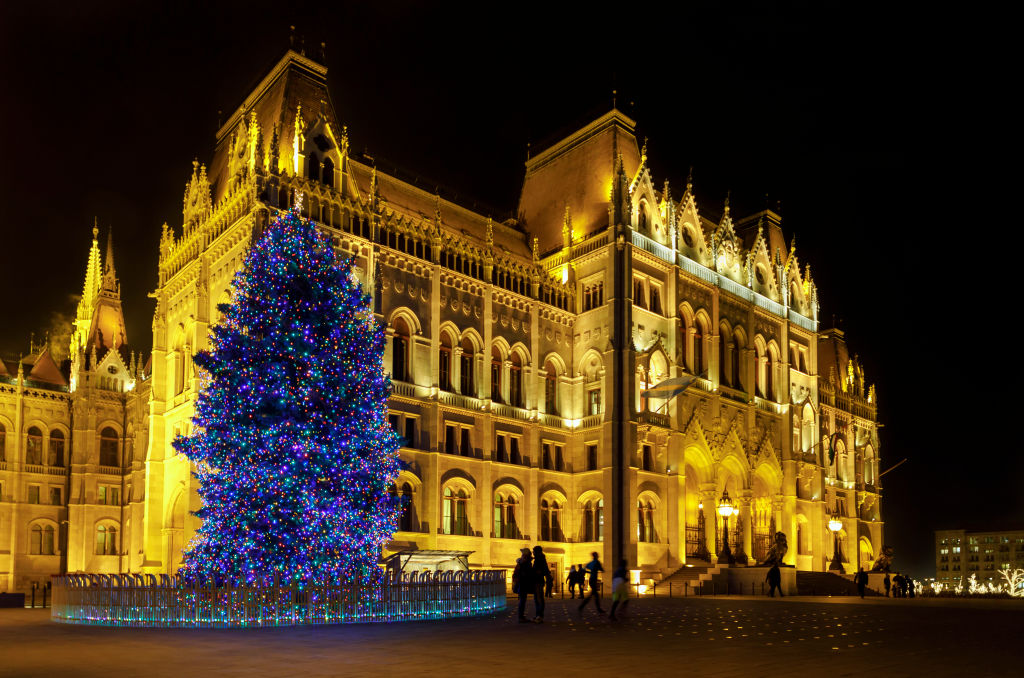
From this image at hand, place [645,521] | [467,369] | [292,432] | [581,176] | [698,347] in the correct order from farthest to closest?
1. [581,176]
2. [698,347]
3. [645,521]
4. [467,369]
5. [292,432]

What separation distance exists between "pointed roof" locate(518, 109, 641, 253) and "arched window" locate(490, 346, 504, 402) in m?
8.39

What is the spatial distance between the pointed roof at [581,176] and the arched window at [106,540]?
92.9ft

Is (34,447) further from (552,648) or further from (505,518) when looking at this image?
(552,648)

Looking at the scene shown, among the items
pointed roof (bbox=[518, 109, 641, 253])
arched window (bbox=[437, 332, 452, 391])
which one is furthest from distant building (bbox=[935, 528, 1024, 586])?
arched window (bbox=[437, 332, 452, 391])

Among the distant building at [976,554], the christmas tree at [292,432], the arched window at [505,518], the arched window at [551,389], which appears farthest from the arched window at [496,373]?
the distant building at [976,554]

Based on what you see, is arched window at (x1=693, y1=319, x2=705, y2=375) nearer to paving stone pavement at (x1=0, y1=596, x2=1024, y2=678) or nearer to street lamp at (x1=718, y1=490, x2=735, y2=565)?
street lamp at (x1=718, y1=490, x2=735, y2=565)

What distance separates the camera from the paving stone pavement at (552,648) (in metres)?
12.1

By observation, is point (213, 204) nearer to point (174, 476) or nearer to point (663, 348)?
point (174, 476)

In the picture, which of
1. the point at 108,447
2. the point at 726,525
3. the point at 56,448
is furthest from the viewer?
the point at 108,447

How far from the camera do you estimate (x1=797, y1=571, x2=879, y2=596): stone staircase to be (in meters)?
41.8

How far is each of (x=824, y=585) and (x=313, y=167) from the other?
2984 cm

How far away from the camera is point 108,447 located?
52.4 meters

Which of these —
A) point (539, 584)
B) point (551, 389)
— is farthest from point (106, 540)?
point (539, 584)

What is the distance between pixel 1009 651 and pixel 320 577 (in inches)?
571
